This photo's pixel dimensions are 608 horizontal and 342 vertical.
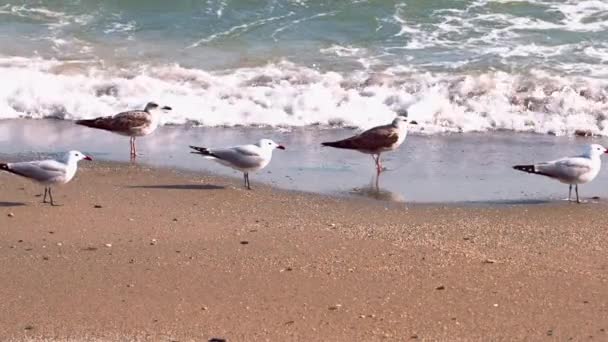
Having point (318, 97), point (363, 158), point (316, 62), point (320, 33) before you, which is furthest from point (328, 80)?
point (363, 158)

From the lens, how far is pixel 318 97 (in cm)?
1302

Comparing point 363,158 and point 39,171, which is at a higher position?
point 39,171

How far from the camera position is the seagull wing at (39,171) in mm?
8133

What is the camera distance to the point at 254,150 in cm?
911

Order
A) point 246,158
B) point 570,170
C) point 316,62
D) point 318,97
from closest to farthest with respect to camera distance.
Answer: point 570,170
point 246,158
point 318,97
point 316,62

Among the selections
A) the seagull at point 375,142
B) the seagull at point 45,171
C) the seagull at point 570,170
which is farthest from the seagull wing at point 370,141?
the seagull at point 45,171

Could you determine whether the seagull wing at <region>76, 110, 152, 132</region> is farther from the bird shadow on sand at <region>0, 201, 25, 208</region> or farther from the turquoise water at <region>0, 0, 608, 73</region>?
the turquoise water at <region>0, 0, 608, 73</region>

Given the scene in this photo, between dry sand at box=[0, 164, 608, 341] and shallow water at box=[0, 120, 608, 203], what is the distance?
502mm

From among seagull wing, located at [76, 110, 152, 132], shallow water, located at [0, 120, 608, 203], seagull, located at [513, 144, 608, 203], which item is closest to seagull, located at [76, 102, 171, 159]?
seagull wing, located at [76, 110, 152, 132]

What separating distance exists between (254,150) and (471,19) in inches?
350

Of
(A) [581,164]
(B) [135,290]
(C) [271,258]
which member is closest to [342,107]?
(A) [581,164]

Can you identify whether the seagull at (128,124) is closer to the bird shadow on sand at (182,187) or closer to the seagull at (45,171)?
the bird shadow on sand at (182,187)

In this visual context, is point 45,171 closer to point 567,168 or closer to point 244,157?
point 244,157

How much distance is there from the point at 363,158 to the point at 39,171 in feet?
11.4
